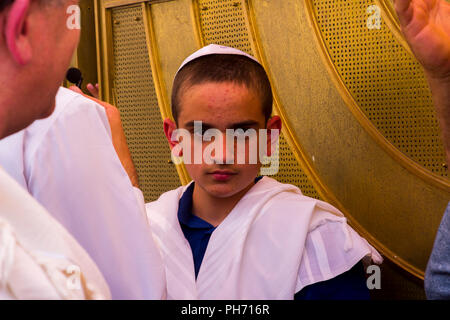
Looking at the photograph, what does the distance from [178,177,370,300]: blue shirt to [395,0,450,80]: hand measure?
605 millimetres

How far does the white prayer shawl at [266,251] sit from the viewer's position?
145 centimetres

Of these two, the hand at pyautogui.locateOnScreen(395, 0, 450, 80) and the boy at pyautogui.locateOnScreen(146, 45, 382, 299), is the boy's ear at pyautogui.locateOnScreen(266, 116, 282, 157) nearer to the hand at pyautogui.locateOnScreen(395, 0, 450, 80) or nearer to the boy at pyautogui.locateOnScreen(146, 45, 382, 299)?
the boy at pyautogui.locateOnScreen(146, 45, 382, 299)

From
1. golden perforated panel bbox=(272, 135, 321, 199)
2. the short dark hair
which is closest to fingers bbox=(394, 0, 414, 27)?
the short dark hair

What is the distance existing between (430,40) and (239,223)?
735 millimetres

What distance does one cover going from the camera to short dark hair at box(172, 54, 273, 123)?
161 cm

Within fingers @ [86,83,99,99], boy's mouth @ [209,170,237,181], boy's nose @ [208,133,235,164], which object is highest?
fingers @ [86,83,99,99]

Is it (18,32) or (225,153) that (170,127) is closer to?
(225,153)

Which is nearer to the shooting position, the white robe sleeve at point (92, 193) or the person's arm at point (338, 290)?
the white robe sleeve at point (92, 193)

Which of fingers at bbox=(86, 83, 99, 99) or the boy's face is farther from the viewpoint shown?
fingers at bbox=(86, 83, 99, 99)

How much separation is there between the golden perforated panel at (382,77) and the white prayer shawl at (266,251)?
1.64 ft

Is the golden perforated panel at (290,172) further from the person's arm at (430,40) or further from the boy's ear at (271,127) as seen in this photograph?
the person's arm at (430,40)
